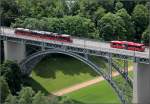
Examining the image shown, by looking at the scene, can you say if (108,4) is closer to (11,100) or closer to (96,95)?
(96,95)

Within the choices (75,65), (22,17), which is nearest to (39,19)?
(22,17)

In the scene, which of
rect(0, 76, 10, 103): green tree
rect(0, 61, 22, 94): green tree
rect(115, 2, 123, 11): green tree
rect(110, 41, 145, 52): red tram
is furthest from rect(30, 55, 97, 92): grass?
rect(115, 2, 123, 11): green tree

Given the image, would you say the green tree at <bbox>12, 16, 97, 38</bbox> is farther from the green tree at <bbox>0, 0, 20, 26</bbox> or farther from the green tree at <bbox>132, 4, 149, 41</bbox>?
the green tree at <bbox>132, 4, 149, 41</bbox>

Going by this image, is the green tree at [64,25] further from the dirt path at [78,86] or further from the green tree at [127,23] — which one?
the dirt path at [78,86]

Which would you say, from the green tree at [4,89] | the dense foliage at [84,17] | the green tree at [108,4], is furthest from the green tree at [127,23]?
the green tree at [4,89]

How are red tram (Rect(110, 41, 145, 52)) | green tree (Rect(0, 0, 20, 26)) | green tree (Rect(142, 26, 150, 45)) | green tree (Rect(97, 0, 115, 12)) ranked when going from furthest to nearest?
green tree (Rect(97, 0, 115, 12))
green tree (Rect(142, 26, 150, 45))
green tree (Rect(0, 0, 20, 26))
red tram (Rect(110, 41, 145, 52))

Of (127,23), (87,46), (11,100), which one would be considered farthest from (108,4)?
(11,100)
